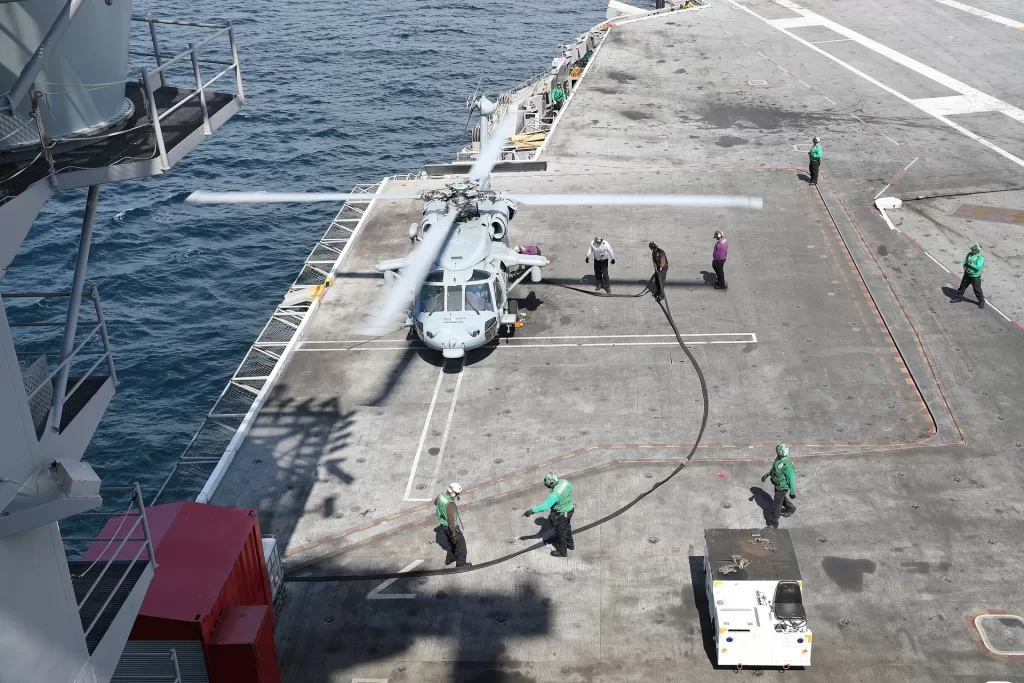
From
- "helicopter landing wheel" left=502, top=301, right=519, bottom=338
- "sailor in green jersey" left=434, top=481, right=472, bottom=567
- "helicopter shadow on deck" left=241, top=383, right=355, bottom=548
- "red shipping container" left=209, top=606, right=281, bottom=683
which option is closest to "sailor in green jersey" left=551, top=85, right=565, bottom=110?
"helicopter landing wheel" left=502, top=301, right=519, bottom=338

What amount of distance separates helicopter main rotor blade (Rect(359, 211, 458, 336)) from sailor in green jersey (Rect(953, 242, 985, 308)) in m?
15.0

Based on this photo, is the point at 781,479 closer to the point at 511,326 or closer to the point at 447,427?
the point at 447,427

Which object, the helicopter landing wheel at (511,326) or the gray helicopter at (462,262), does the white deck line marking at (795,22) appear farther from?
the helicopter landing wheel at (511,326)

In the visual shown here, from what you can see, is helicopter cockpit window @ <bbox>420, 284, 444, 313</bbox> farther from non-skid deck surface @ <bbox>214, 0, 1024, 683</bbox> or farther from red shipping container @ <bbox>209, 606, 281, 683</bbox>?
red shipping container @ <bbox>209, 606, 281, 683</bbox>

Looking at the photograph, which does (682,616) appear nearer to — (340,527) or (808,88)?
(340,527)

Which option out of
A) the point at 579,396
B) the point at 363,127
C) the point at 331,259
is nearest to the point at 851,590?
the point at 579,396

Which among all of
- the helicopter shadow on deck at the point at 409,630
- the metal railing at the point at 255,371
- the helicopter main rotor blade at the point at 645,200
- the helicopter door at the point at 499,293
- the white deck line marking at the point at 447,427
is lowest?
the metal railing at the point at 255,371

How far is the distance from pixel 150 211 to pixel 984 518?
4246 centimetres

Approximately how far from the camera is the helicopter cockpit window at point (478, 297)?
1030 inches

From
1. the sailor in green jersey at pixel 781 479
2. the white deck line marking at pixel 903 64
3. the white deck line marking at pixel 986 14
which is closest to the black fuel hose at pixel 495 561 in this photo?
the sailor in green jersey at pixel 781 479

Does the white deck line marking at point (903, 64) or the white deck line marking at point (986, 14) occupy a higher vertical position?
the white deck line marking at point (986, 14)

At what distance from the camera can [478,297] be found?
26.2 meters

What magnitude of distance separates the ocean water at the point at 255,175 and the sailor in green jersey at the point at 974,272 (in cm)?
2231

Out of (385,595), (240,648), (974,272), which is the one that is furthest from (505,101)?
(240,648)
